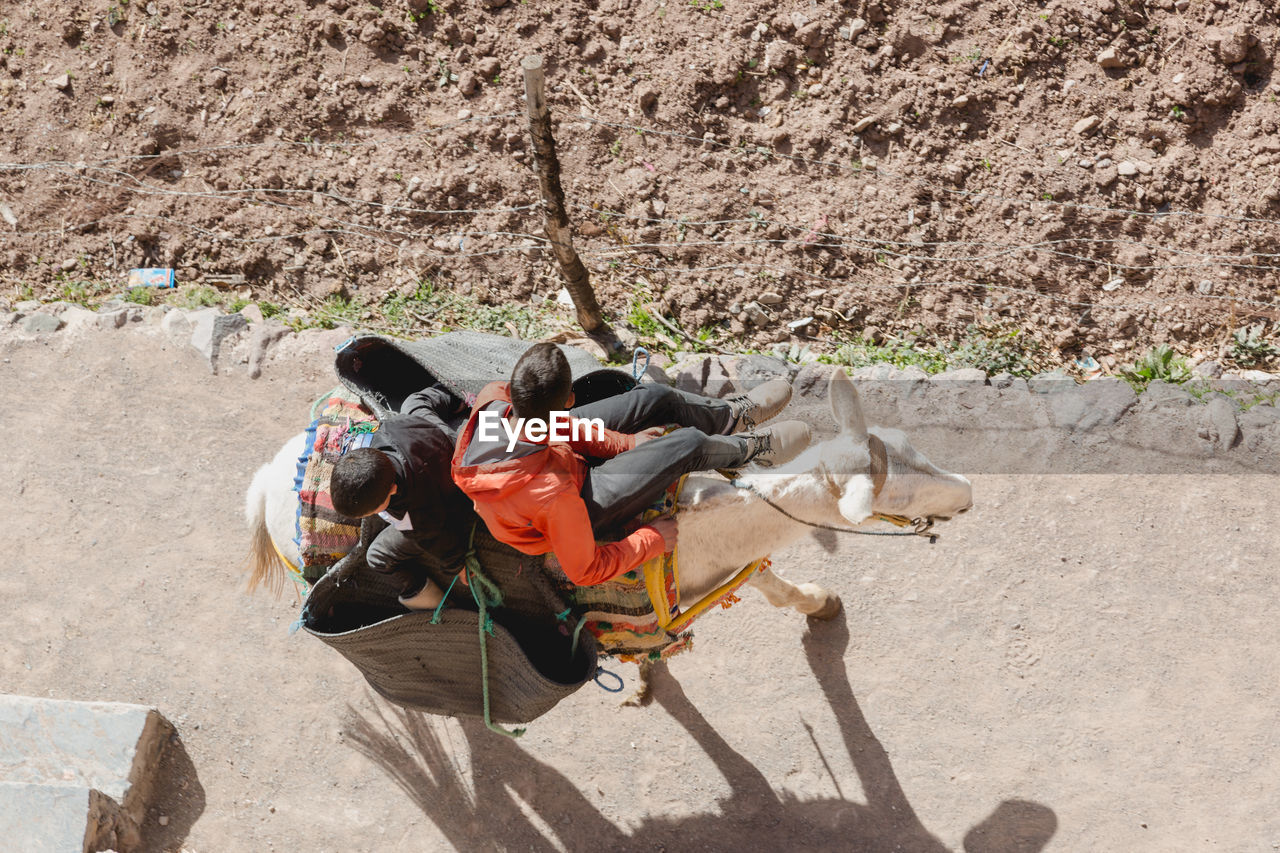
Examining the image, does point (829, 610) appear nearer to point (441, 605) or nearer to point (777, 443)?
point (777, 443)

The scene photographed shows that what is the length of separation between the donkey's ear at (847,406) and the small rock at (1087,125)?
2930 mm

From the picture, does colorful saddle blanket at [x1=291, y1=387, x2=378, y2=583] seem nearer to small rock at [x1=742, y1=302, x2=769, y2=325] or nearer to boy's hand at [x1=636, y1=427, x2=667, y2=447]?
boy's hand at [x1=636, y1=427, x2=667, y2=447]

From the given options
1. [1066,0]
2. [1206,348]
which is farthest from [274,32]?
[1206,348]

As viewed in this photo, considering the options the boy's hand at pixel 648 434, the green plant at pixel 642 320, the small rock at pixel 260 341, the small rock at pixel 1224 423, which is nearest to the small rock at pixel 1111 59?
the small rock at pixel 1224 423

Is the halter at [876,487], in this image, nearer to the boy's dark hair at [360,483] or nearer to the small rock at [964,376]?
the boy's dark hair at [360,483]

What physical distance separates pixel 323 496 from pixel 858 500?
1740 mm

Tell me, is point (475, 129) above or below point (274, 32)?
below

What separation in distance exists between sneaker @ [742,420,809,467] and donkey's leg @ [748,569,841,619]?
1.66 ft

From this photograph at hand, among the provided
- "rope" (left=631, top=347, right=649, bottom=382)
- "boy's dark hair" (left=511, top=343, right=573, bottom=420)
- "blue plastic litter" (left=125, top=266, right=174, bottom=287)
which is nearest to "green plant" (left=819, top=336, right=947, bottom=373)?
"rope" (left=631, top=347, right=649, bottom=382)

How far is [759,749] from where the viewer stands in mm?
3918

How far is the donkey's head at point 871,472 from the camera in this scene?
2846 mm

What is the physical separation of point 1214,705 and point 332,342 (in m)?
4.35

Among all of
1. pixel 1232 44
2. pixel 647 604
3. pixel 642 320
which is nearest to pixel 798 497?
pixel 647 604

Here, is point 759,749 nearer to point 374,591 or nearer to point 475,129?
point 374,591
